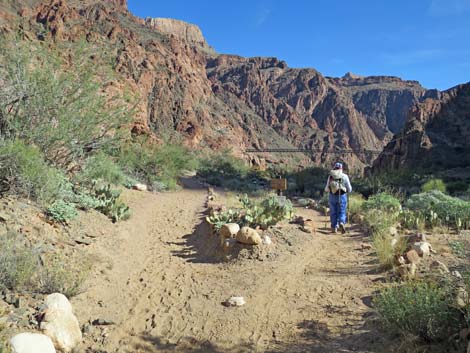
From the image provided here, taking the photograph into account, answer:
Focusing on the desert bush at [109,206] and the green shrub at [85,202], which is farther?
the desert bush at [109,206]

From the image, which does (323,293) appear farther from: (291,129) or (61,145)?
(291,129)

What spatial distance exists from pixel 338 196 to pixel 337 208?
0.32m

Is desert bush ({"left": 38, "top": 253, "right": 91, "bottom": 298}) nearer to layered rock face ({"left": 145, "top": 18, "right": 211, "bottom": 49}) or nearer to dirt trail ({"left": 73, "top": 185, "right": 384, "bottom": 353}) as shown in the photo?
dirt trail ({"left": 73, "top": 185, "right": 384, "bottom": 353})

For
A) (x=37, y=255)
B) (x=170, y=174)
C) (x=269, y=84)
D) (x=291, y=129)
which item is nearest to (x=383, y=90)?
(x=269, y=84)

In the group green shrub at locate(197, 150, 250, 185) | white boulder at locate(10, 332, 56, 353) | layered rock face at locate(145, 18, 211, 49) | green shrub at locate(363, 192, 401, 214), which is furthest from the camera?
layered rock face at locate(145, 18, 211, 49)

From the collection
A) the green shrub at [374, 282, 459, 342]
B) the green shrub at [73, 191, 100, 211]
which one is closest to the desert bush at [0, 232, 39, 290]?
the green shrub at [73, 191, 100, 211]

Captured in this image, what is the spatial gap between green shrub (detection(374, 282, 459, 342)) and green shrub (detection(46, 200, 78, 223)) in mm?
4991

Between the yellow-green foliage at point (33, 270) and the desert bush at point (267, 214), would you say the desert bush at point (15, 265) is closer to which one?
the yellow-green foliage at point (33, 270)

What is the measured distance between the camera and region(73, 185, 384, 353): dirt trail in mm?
3607

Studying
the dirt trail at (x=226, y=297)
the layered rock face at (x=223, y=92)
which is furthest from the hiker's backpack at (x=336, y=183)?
the layered rock face at (x=223, y=92)

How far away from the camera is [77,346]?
352 cm

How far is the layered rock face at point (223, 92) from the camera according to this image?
49094mm

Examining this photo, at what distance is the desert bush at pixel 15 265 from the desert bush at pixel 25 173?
1.57m

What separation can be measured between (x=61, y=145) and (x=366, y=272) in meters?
6.01
